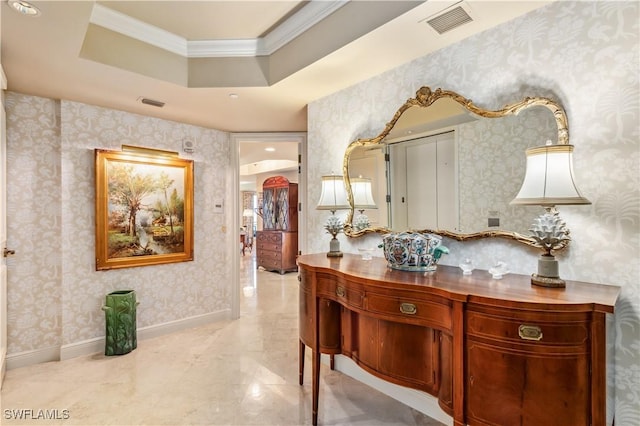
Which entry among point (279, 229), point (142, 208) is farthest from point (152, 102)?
point (279, 229)

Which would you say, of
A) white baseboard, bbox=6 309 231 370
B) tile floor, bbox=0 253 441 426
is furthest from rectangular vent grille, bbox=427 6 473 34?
white baseboard, bbox=6 309 231 370

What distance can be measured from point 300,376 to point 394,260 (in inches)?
51.1

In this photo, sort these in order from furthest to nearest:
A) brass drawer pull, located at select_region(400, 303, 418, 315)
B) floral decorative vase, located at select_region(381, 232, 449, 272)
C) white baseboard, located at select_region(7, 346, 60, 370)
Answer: white baseboard, located at select_region(7, 346, 60, 370)
floral decorative vase, located at select_region(381, 232, 449, 272)
brass drawer pull, located at select_region(400, 303, 418, 315)

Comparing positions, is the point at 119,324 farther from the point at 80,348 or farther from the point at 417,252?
the point at 417,252

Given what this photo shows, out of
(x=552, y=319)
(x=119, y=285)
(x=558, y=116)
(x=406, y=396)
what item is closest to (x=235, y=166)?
(x=119, y=285)

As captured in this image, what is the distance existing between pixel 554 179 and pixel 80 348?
3.85 meters

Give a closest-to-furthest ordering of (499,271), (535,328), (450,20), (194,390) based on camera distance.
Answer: (535,328) < (499,271) < (450,20) < (194,390)

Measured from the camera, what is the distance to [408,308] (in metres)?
1.52

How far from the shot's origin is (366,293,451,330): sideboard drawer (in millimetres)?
1398

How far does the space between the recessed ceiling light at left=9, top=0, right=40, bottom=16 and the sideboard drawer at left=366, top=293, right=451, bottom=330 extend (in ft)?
7.21

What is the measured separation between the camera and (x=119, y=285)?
3.22 meters

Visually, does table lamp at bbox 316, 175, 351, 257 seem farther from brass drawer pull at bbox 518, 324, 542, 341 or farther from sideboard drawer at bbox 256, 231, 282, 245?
sideboard drawer at bbox 256, 231, 282, 245

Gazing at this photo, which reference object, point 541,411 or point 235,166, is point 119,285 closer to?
point 235,166

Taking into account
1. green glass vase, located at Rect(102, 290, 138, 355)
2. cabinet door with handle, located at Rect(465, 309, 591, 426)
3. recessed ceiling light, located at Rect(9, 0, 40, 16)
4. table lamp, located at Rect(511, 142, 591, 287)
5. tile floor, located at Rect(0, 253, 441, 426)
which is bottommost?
tile floor, located at Rect(0, 253, 441, 426)
